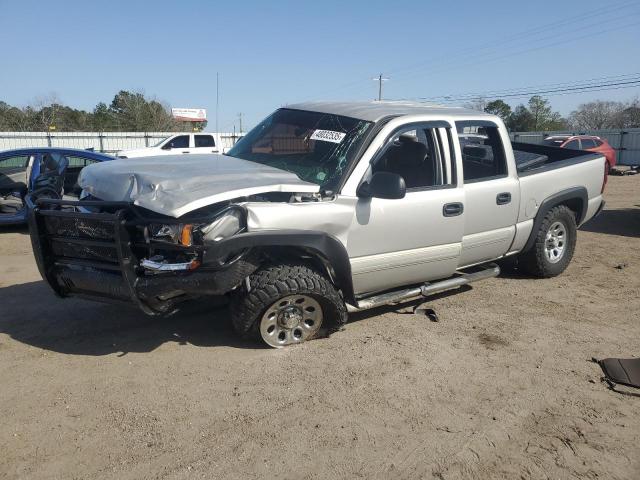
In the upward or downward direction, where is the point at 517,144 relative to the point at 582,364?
upward

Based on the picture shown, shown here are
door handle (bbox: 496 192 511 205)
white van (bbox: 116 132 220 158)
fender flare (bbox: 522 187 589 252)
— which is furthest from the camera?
white van (bbox: 116 132 220 158)

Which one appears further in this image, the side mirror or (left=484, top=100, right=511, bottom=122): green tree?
(left=484, top=100, right=511, bottom=122): green tree

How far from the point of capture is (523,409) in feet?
11.1

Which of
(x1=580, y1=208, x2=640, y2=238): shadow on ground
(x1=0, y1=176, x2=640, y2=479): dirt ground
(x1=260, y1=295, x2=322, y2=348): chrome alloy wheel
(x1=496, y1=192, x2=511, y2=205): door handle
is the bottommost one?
(x1=0, y1=176, x2=640, y2=479): dirt ground

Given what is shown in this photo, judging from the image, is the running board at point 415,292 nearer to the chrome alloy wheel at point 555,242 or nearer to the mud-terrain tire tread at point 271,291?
the mud-terrain tire tread at point 271,291

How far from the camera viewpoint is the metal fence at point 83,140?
2652 centimetres

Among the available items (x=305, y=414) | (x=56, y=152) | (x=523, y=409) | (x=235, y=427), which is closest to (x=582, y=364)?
(x=523, y=409)

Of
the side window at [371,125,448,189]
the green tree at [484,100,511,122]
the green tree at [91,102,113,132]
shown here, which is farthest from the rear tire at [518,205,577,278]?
the green tree at [484,100,511,122]

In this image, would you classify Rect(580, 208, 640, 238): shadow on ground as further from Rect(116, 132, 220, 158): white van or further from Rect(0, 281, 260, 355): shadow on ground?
Rect(116, 132, 220, 158): white van

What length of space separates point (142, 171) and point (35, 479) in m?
2.24

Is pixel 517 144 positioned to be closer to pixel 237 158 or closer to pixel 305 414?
pixel 237 158

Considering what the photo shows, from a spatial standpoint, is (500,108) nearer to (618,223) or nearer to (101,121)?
(101,121)

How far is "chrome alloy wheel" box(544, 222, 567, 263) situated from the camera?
6153 millimetres

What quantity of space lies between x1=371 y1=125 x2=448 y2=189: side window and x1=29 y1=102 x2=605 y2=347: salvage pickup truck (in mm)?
13
